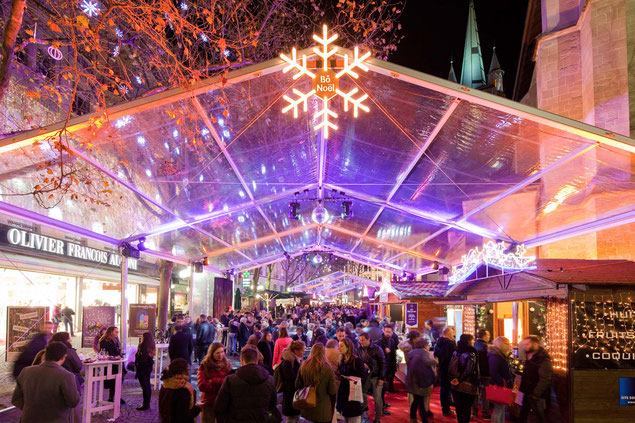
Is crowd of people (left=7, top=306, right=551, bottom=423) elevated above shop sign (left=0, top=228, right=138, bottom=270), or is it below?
below

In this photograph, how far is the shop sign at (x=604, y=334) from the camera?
23.1 feet

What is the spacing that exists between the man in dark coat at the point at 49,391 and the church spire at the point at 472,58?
6543 centimetres

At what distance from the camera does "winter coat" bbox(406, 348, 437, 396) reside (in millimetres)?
7785

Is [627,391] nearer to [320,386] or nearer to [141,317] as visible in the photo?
[320,386]

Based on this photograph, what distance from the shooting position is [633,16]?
13.2 meters

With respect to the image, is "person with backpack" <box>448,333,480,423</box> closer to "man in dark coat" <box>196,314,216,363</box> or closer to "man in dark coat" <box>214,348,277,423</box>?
"man in dark coat" <box>214,348,277,423</box>

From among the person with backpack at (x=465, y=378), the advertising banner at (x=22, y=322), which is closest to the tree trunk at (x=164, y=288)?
the advertising banner at (x=22, y=322)

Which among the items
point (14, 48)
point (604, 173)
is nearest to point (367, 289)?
point (604, 173)

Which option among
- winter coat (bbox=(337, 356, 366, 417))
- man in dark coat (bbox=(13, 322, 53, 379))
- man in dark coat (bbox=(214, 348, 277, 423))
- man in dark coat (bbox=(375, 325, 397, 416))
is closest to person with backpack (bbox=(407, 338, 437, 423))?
winter coat (bbox=(337, 356, 366, 417))

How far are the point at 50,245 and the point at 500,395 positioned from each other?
13683 mm

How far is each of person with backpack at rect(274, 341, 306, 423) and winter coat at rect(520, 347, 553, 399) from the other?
11.3ft

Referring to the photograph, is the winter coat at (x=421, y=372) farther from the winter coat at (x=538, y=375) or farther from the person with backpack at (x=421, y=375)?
the winter coat at (x=538, y=375)

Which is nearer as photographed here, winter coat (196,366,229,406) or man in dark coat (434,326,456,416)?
winter coat (196,366,229,406)

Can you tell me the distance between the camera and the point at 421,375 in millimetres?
7793
